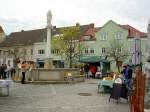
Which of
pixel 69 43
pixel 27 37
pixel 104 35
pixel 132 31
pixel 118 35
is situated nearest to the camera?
pixel 69 43

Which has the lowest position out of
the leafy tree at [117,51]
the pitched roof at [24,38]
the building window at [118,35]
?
the leafy tree at [117,51]

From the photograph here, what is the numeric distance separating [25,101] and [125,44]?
51.0m

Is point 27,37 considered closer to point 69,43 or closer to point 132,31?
point 69,43

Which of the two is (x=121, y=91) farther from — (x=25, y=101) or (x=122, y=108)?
(x=25, y=101)

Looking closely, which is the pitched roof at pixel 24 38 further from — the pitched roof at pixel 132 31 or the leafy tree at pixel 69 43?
the pitched roof at pixel 132 31

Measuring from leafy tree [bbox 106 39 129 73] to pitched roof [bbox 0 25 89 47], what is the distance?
15.2 meters

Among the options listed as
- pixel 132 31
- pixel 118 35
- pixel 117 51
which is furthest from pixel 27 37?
pixel 117 51

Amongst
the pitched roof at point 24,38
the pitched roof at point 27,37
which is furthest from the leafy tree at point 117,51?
the pitched roof at point 24,38

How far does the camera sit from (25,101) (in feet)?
53.8

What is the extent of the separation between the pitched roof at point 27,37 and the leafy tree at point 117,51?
50.0 feet

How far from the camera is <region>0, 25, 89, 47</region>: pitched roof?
84.9 metres

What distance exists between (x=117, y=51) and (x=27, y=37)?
3295 centimetres

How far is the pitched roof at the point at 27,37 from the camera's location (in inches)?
3344

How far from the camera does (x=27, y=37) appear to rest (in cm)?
9025
